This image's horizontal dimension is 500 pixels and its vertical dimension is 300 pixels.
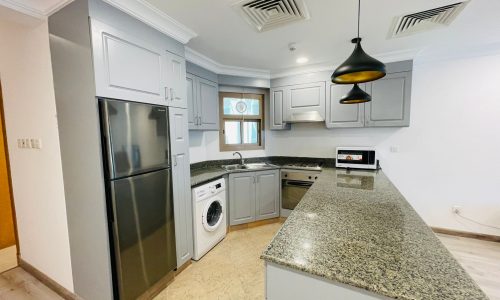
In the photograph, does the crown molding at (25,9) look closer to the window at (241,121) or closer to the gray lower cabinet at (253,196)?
the window at (241,121)

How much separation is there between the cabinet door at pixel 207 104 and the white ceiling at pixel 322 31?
387mm

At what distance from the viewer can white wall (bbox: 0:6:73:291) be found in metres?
1.72

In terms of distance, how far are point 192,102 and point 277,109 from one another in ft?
4.87

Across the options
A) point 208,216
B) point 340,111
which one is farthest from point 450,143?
point 208,216

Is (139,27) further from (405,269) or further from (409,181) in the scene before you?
(409,181)

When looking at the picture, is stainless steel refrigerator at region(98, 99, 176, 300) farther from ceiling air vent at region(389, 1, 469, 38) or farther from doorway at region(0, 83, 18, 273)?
ceiling air vent at region(389, 1, 469, 38)

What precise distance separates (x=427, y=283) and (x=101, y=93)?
200cm

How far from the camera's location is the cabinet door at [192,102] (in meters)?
2.59

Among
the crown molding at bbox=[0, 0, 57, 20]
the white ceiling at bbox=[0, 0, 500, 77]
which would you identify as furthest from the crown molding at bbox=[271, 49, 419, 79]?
the crown molding at bbox=[0, 0, 57, 20]

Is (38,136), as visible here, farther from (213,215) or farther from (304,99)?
(304,99)

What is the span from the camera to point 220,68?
318cm

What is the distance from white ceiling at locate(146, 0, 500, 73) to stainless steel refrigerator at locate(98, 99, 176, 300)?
951 mm

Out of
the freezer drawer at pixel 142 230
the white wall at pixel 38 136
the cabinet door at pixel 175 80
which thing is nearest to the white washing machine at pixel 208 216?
the freezer drawer at pixel 142 230

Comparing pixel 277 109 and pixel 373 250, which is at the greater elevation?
pixel 277 109
